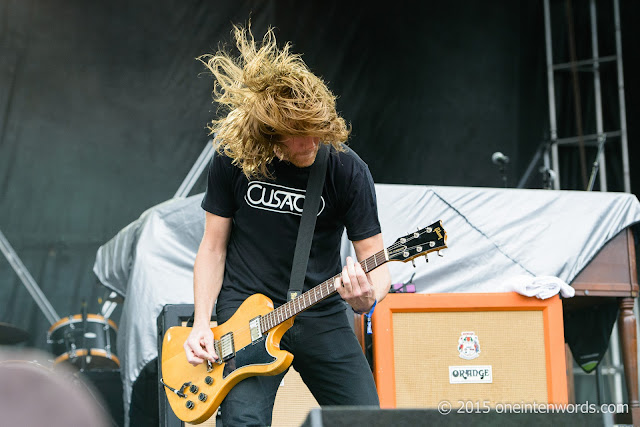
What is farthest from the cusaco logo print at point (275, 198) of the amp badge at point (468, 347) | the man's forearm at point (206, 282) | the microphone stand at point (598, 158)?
the microphone stand at point (598, 158)

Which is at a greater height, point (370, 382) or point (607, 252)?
point (607, 252)

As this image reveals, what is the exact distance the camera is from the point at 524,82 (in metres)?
8.03

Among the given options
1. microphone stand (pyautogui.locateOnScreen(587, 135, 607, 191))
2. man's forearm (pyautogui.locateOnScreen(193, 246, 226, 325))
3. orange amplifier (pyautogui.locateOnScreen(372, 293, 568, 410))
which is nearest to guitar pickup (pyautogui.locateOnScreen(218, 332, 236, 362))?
man's forearm (pyautogui.locateOnScreen(193, 246, 226, 325))

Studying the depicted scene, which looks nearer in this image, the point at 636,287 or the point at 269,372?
the point at 269,372

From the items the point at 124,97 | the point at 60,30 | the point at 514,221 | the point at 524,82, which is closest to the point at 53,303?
the point at 124,97

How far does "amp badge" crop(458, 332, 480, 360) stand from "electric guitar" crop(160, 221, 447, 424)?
1409 millimetres

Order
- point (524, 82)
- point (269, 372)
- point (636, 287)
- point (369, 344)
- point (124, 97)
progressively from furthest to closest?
1. point (524, 82)
2. point (124, 97)
3. point (636, 287)
4. point (369, 344)
5. point (269, 372)

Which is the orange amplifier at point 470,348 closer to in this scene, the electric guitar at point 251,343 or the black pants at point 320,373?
the black pants at point 320,373

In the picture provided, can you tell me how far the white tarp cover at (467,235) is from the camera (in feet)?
14.6

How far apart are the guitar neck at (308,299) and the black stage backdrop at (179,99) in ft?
14.4

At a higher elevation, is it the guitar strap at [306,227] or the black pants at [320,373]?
the guitar strap at [306,227]

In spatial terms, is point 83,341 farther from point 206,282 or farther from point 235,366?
point 235,366

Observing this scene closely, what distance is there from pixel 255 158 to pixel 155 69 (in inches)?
187

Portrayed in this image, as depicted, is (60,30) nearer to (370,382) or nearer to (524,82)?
(524,82)
